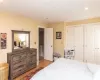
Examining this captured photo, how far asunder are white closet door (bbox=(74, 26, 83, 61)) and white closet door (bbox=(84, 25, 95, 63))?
20 cm

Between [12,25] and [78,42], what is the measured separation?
3305 millimetres

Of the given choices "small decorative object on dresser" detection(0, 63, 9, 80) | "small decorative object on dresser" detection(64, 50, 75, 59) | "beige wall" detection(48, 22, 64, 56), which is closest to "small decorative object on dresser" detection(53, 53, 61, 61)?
"beige wall" detection(48, 22, 64, 56)

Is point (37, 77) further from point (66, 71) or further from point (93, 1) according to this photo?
point (93, 1)

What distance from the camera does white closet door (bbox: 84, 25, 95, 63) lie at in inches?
182

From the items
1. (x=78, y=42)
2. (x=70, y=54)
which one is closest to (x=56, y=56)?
(x=70, y=54)

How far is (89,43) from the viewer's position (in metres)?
4.70

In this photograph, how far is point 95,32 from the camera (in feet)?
14.8

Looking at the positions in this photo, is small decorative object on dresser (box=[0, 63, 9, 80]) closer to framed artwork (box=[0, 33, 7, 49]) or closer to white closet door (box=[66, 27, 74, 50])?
framed artwork (box=[0, 33, 7, 49])

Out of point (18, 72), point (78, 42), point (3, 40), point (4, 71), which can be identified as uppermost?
point (3, 40)

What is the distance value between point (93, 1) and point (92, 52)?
280cm

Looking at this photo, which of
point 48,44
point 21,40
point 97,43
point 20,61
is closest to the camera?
point 20,61

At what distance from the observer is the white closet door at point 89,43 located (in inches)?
182

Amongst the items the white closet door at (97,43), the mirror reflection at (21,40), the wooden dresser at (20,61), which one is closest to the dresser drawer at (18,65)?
the wooden dresser at (20,61)

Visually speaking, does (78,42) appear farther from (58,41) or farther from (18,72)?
(18,72)
